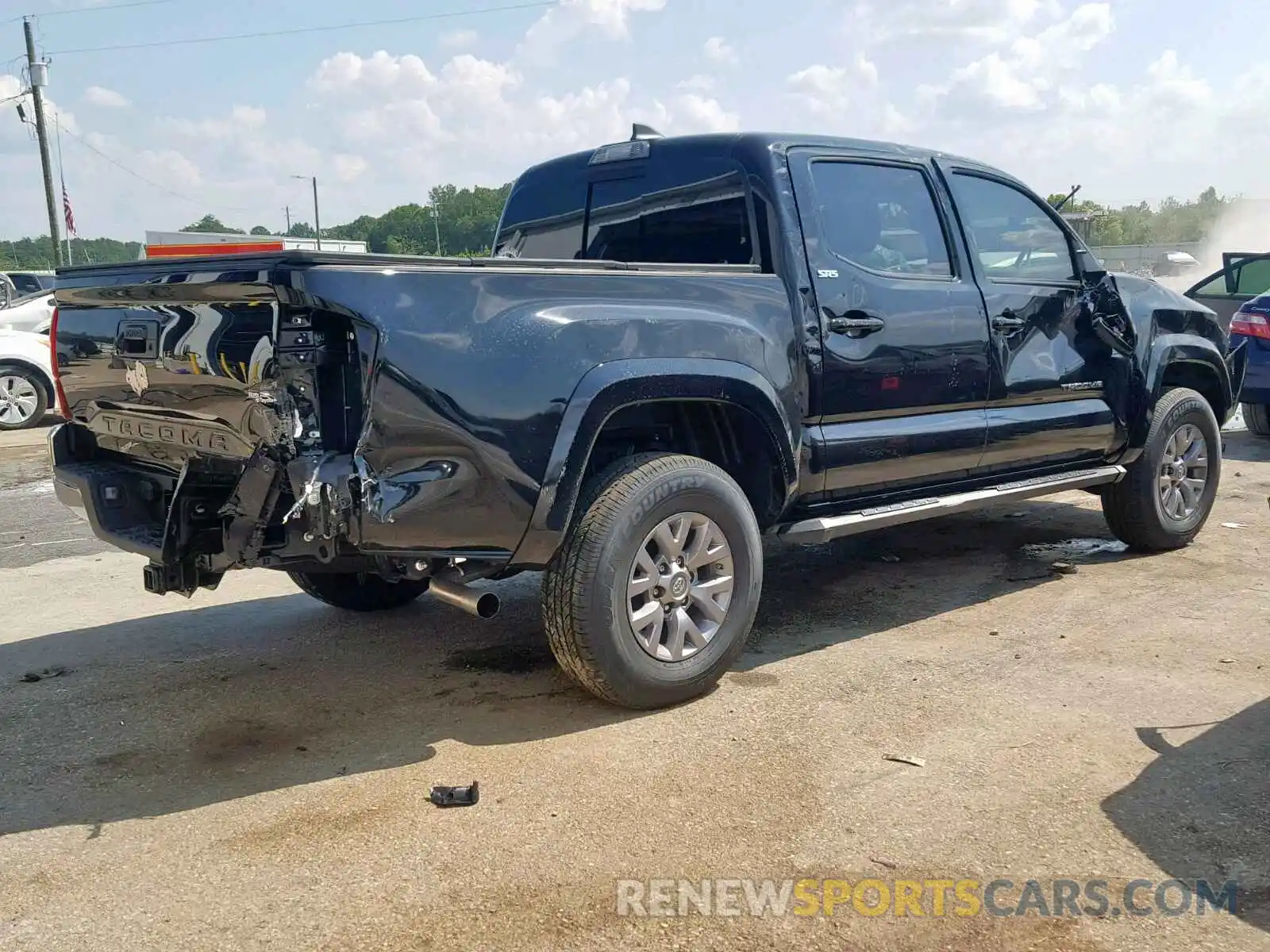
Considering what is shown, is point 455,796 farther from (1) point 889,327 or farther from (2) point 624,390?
(1) point 889,327

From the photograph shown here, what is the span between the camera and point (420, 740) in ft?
12.0

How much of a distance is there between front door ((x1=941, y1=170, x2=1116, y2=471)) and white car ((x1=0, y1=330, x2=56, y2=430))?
10.5m

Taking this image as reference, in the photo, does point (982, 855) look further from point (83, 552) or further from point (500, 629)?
point (83, 552)

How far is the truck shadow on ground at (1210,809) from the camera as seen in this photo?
9.00 feet

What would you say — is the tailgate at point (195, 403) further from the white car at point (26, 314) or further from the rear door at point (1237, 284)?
the white car at point (26, 314)

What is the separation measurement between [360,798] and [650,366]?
159cm

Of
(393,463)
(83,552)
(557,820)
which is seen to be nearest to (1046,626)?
(557,820)

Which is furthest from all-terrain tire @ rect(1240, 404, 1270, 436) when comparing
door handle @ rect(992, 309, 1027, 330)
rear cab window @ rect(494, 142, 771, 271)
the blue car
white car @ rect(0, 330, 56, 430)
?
white car @ rect(0, 330, 56, 430)

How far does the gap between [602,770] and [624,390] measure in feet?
3.89

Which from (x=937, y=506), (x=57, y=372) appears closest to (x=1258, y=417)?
(x=937, y=506)

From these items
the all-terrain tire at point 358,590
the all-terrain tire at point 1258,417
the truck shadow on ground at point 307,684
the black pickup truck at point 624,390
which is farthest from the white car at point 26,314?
the all-terrain tire at point 1258,417

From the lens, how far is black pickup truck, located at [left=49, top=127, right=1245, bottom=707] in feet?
10.5

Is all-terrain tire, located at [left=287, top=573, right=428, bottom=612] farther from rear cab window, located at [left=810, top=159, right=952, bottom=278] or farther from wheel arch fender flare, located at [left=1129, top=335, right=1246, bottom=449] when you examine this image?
wheel arch fender flare, located at [left=1129, top=335, right=1246, bottom=449]

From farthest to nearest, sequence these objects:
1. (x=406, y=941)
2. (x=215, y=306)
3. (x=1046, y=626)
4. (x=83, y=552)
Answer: (x=83, y=552) → (x=1046, y=626) → (x=215, y=306) → (x=406, y=941)
